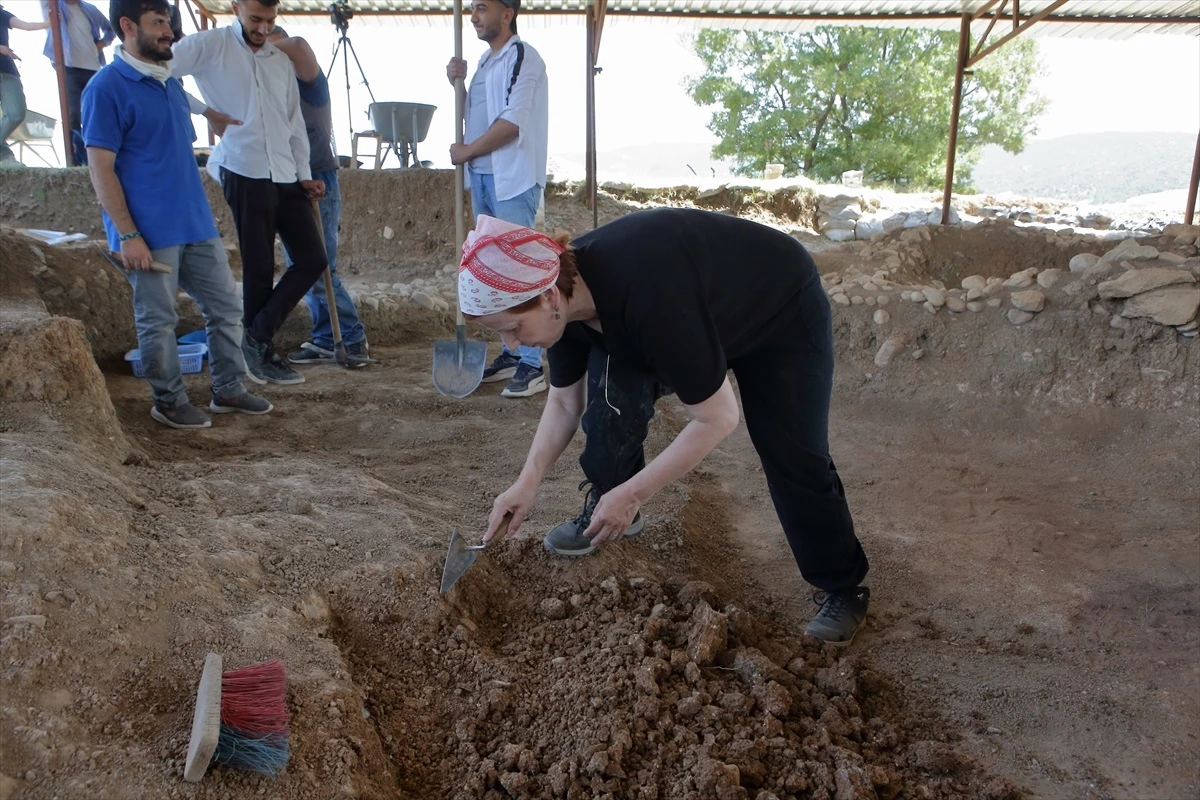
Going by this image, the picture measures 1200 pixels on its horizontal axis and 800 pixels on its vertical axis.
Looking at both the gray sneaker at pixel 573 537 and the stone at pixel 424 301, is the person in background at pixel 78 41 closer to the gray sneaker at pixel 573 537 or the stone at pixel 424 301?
the stone at pixel 424 301

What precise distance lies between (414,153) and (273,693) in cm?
783

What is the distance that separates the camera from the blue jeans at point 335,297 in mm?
4777

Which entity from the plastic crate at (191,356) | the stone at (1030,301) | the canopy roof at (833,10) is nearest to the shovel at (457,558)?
the plastic crate at (191,356)

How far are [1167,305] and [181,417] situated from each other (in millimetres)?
4700

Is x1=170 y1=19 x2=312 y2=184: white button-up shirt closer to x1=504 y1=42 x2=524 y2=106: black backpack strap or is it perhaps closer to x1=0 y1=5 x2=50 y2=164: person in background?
x1=504 y1=42 x2=524 y2=106: black backpack strap

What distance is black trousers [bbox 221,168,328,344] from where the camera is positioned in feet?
13.4

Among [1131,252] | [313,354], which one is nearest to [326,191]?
[313,354]

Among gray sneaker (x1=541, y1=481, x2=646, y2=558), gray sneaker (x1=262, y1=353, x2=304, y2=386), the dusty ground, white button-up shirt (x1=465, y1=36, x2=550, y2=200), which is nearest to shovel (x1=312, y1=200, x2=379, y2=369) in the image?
gray sneaker (x1=262, y1=353, x2=304, y2=386)

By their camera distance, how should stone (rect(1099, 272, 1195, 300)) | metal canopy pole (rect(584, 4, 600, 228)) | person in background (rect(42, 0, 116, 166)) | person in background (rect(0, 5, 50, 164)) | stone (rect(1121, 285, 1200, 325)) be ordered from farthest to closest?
metal canopy pole (rect(584, 4, 600, 228)), person in background (rect(0, 5, 50, 164)), person in background (rect(42, 0, 116, 166)), stone (rect(1099, 272, 1195, 300)), stone (rect(1121, 285, 1200, 325))

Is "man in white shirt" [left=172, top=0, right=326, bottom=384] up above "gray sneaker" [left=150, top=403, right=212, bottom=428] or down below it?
above

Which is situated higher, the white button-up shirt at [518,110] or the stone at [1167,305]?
the white button-up shirt at [518,110]

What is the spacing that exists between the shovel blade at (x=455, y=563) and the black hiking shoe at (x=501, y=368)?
8.00 feet

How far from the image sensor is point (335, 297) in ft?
16.4

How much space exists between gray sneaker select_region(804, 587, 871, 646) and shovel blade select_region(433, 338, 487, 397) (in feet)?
7.85
